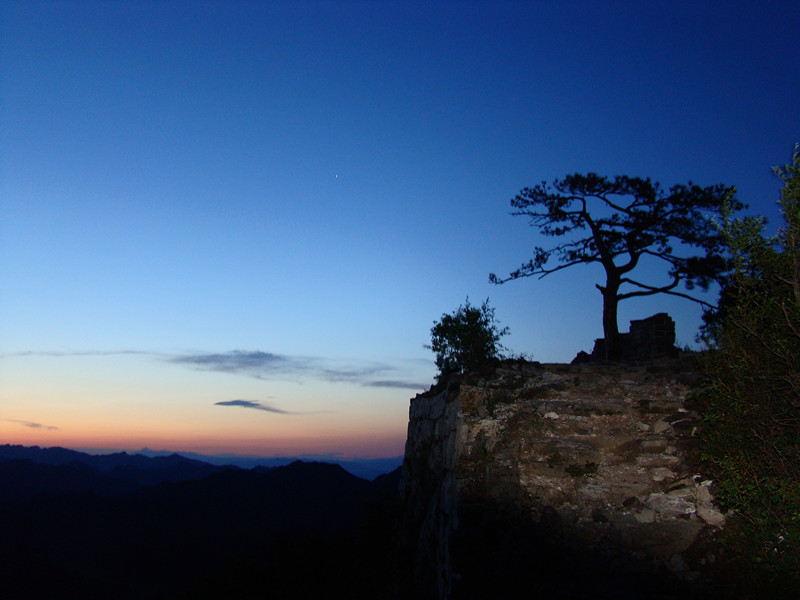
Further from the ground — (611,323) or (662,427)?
(611,323)

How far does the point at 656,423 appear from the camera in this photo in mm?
9422

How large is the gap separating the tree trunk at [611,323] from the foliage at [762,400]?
1284 cm

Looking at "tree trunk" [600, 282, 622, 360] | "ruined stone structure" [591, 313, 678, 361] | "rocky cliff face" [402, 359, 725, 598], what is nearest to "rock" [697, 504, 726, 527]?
"rocky cliff face" [402, 359, 725, 598]

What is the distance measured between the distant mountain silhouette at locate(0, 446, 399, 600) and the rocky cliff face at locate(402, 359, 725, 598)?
627 cm

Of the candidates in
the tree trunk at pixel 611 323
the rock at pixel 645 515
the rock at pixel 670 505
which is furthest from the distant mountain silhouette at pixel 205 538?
the tree trunk at pixel 611 323

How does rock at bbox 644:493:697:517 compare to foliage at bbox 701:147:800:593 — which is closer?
foliage at bbox 701:147:800:593

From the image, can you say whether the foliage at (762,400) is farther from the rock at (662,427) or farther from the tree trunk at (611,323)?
the tree trunk at (611,323)

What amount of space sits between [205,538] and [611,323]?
71562 mm

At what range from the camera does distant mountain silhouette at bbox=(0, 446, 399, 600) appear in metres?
19.9

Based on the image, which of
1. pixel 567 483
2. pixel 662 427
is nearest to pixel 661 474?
pixel 662 427

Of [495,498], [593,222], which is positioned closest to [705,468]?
[495,498]

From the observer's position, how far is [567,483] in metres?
8.73

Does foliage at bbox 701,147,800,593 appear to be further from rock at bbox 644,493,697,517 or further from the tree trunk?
the tree trunk

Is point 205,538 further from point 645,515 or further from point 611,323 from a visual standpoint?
point 645,515
